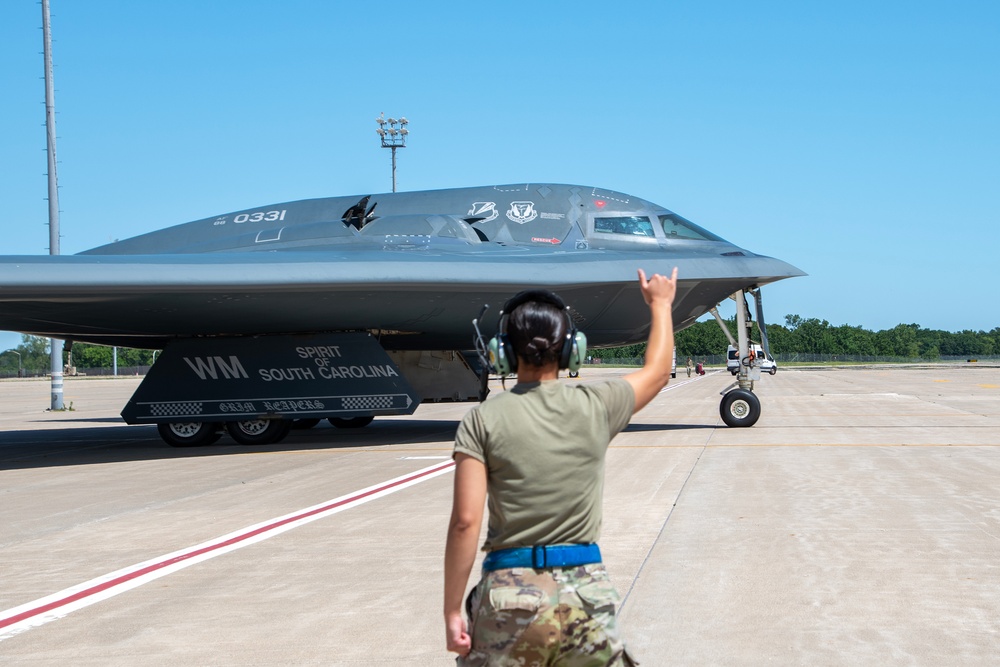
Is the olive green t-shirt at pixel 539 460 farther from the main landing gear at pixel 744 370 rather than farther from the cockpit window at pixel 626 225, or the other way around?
the cockpit window at pixel 626 225

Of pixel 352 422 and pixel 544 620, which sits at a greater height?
pixel 544 620

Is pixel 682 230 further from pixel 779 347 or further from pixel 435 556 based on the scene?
pixel 779 347

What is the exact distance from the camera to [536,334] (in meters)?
2.88

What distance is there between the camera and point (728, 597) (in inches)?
221

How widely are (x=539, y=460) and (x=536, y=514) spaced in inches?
5.9

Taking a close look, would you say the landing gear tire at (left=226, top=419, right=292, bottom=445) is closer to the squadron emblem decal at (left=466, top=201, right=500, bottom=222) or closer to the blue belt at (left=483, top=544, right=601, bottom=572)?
the squadron emblem decal at (left=466, top=201, right=500, bottom=222)

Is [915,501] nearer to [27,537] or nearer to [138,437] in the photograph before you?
[27,537]

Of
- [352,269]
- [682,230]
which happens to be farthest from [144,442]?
[682,230]

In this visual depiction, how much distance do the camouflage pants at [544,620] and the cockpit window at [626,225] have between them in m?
13.6

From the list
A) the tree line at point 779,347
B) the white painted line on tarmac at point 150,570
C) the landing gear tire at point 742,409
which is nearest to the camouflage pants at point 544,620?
the white painted line on tarmac at point 150,570

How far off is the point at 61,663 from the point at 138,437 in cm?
1516

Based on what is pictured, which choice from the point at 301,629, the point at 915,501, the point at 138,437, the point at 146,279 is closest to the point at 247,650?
the point at 301,629

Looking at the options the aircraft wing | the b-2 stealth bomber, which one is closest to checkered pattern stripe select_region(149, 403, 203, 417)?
the b-2 stealth bomber

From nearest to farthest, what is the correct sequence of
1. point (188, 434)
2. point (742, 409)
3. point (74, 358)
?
point (188, 434) → point (742, 409) → point (74, 358)
